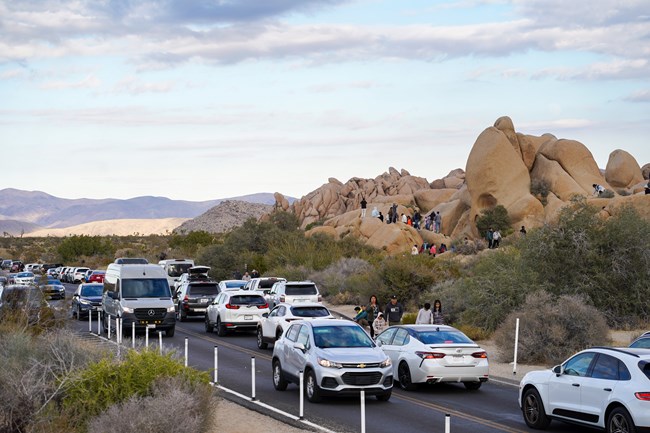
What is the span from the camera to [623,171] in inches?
3317

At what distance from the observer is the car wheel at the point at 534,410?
15.2m

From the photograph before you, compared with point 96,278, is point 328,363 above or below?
below

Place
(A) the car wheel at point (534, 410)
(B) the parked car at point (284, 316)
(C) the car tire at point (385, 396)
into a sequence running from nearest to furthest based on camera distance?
(A) the car wheel at point (534, 410), (C) the car tire at point (385, 396), (B) the parked car at point (284, 316)

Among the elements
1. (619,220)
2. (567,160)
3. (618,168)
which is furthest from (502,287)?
(618,168)

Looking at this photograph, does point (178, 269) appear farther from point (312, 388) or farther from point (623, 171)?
point (623, 171)

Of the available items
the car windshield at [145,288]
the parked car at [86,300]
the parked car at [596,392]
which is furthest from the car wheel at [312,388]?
the parked car at [86,300]

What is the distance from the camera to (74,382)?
46.2ft

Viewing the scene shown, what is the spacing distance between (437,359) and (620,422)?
6.23 meters

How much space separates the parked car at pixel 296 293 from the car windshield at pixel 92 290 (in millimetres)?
9684

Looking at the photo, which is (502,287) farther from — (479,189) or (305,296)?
Result: (479,189)

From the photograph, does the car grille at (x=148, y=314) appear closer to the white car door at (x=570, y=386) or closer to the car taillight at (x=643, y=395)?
the white car door at (x=570, y=386)

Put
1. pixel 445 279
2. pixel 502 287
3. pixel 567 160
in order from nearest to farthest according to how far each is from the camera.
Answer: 1. pixel 502 287
2. pixel 445 279
3. pixel 567 160

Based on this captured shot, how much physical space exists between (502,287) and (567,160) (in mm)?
48972

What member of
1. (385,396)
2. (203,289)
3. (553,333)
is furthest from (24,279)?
(385,396)
